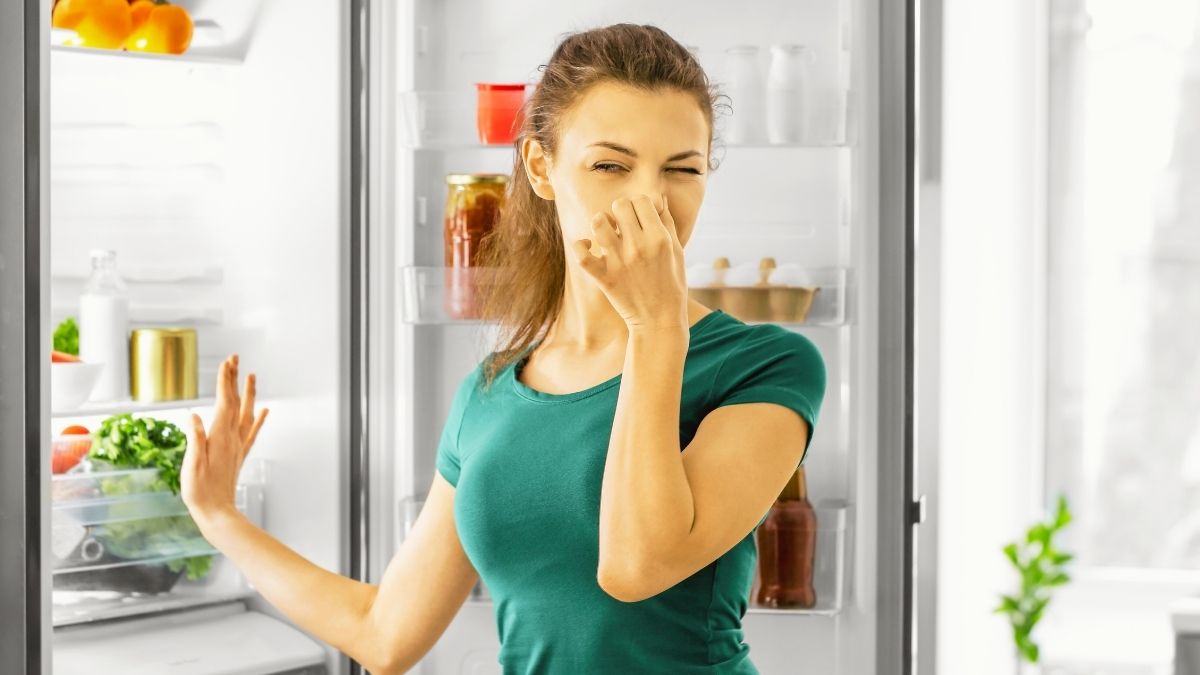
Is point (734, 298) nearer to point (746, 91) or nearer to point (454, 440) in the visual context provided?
point (746, 91)

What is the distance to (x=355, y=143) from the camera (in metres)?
1.74

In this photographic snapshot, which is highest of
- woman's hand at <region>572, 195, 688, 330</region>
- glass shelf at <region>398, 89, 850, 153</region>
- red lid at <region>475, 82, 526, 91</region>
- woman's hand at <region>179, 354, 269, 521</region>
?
red lid at <region>475, 82, 526, 91</region>

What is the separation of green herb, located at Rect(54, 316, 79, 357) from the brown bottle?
1108mm

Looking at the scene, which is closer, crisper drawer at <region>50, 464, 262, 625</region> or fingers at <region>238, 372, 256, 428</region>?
fingers at <region>238, 372, 256, 428</region>

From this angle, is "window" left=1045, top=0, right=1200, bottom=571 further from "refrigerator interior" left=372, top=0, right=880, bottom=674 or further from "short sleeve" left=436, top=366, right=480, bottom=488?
"short sleeve" left=436, top=366, right=480, bottom=488

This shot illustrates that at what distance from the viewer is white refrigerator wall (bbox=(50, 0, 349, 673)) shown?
175 cm

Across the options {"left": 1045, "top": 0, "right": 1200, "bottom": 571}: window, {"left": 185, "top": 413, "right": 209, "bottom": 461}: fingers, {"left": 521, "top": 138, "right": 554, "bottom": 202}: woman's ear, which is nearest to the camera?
{"left": 521, "top": 138, "right": 554, "bottom": 202}: woman's ear

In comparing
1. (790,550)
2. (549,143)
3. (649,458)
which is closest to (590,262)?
(649,458)

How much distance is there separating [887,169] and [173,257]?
1184mm

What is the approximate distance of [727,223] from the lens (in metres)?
1.72

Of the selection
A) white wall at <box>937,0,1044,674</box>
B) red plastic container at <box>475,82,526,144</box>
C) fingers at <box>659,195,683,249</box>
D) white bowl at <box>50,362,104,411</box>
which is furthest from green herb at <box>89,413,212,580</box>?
white wall at <box>937,0,1044,674</box>

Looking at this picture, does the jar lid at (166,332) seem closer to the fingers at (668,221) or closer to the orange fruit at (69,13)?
the orange fruit at (69,13)

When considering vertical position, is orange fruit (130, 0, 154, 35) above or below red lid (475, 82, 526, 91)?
above

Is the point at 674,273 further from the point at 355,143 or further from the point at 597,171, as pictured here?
the point at 355,143
